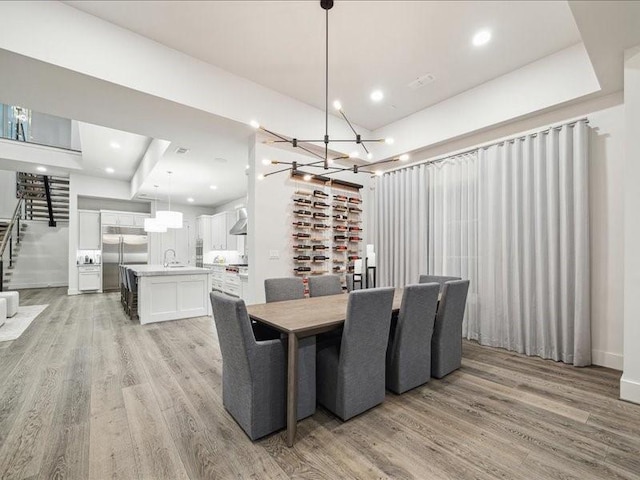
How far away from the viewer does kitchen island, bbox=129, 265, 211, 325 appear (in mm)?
4797

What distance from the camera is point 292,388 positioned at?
181 cm

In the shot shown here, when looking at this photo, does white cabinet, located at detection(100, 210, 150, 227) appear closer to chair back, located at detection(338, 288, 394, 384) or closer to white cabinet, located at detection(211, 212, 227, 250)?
white cabinet, located at detection(211, 212, 227, 250)

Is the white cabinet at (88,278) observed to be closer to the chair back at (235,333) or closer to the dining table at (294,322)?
the dining table at (294,322)

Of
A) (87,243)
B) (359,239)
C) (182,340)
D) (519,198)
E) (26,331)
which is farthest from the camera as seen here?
(87,243)

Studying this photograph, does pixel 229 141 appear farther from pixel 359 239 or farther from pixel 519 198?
pixel 519 198

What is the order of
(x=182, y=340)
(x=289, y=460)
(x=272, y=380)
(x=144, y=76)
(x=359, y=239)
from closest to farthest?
(x=289, y=460) → (x=272, y=380) → (x=144, y=76) → (x=182, y=340) → (x=359, y=239)

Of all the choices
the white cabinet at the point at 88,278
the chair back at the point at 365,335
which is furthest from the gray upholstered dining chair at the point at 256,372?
the white cabinet at the point at 88,278

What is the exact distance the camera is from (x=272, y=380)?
74.7 inches

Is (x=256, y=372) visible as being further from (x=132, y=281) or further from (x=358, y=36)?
(x=132, y=281)

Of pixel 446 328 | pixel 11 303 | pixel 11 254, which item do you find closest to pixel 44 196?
pixel 11 254

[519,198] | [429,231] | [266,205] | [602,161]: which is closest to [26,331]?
[266,205]

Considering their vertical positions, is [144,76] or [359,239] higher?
[144,76]

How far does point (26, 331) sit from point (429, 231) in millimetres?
6024

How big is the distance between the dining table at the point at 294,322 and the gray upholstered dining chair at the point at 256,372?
5.1 inches
